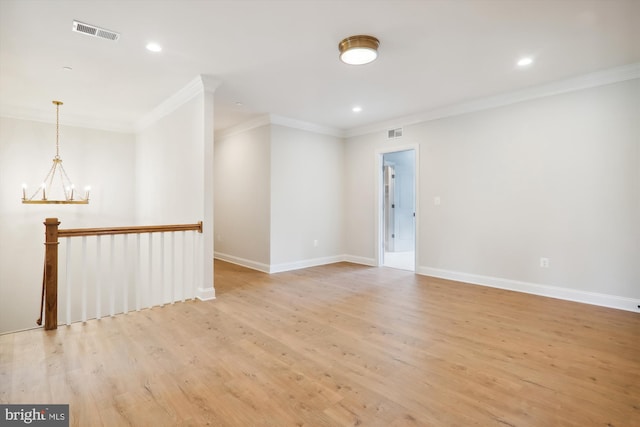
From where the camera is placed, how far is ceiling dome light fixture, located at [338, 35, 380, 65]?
2.79 metres

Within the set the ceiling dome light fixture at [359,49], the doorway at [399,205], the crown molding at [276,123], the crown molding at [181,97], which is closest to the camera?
the ceiling dome light fixture at [359,49]

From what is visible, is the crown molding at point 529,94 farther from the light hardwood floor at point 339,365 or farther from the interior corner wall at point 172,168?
the interior corner wall at point 172,168

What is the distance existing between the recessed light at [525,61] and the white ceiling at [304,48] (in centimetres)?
6

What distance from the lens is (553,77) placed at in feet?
12.0

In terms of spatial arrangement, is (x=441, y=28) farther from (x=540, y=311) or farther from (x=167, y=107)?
(x=167, y=107)

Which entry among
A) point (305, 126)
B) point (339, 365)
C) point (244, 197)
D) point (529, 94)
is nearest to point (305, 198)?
point (244, 197)

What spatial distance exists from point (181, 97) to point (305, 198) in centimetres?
259

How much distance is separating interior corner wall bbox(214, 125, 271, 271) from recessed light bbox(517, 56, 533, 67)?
11.9 feet

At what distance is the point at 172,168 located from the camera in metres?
4.61

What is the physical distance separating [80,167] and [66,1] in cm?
406

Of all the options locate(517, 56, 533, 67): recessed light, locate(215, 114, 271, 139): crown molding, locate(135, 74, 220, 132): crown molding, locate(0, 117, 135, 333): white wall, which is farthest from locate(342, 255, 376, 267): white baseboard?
locate(0, 117, 135, 333): white wall

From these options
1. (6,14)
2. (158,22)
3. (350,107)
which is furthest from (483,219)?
(6,14)

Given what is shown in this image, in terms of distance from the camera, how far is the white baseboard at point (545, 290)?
135 inches

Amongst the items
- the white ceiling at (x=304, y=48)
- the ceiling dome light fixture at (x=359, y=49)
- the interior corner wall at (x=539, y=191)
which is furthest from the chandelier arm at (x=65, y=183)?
the interior corner wall at (x=539, y=191)
